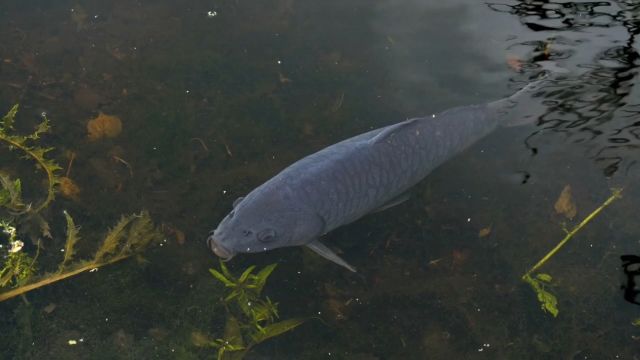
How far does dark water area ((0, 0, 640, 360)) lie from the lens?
4.48 m

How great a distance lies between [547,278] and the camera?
458cm

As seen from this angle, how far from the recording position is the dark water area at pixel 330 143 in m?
4.48

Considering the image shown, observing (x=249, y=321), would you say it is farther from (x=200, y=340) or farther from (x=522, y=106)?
(x=522, y=106)

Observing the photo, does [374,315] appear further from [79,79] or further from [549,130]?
[79,79]

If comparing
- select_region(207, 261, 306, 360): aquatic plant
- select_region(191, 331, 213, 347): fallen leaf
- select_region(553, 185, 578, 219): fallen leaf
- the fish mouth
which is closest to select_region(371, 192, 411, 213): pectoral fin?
select_region(207, 261, 306, 360): aquatic plant

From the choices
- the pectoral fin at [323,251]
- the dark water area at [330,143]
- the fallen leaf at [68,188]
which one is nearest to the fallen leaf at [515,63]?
the dark water area at [330,143]

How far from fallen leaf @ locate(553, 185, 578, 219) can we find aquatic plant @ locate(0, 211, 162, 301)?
379cm


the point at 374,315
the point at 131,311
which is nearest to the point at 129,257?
the point at 131,311

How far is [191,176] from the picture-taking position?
5.22 metres

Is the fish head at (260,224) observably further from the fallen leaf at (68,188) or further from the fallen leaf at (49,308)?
the fallen leaf at (68,188)

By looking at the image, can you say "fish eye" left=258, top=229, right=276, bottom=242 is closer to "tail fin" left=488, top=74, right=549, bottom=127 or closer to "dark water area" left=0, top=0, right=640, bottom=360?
"dark water area" left=0, top=0, right=640, bottom=360

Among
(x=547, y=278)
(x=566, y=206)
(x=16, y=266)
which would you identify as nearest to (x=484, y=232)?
(x=547, y=278)

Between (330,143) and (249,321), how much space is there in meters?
2.04

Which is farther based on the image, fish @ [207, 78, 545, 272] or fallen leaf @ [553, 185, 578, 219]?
fallen leaf @ [553, 185, 578, 219]
